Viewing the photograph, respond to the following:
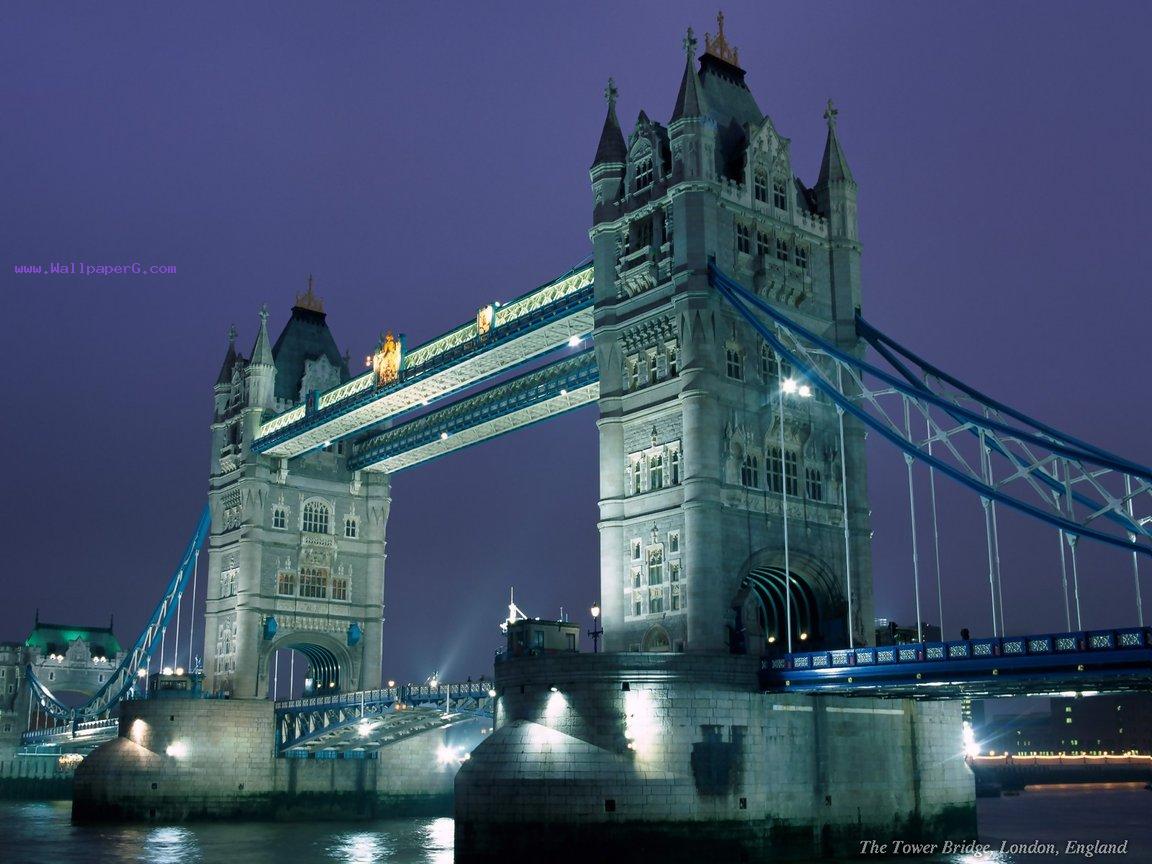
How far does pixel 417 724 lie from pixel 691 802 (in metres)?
38.8

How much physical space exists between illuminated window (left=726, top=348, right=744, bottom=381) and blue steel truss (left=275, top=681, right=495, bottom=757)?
77.0ft

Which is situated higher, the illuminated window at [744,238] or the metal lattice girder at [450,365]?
the illuminated window at [744,238]

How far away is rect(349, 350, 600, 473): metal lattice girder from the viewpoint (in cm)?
6831

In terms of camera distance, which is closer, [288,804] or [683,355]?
[683,355]

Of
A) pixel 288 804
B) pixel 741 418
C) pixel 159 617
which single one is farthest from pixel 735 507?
pixel 159 617

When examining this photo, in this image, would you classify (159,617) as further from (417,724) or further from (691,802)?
(691,802)

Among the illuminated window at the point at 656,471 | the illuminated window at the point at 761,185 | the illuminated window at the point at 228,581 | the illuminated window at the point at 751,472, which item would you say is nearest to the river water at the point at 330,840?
the illuminated window at the point at 751,472

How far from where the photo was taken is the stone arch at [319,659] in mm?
86312

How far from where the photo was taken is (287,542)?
289ft

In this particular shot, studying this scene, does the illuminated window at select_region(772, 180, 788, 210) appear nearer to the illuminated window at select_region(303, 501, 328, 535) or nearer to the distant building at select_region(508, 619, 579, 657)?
the distant building at select_region(508, 619, 579, 657)

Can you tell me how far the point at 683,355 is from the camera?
54750mm

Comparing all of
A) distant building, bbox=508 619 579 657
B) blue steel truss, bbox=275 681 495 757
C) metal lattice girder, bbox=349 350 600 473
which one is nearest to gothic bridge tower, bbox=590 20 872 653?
distant building, bbox=508 619 579 657

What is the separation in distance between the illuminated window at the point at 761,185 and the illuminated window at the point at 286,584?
144 feet

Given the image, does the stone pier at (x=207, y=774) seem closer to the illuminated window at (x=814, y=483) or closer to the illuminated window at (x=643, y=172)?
the illuminated window at (x=814, y=483)
